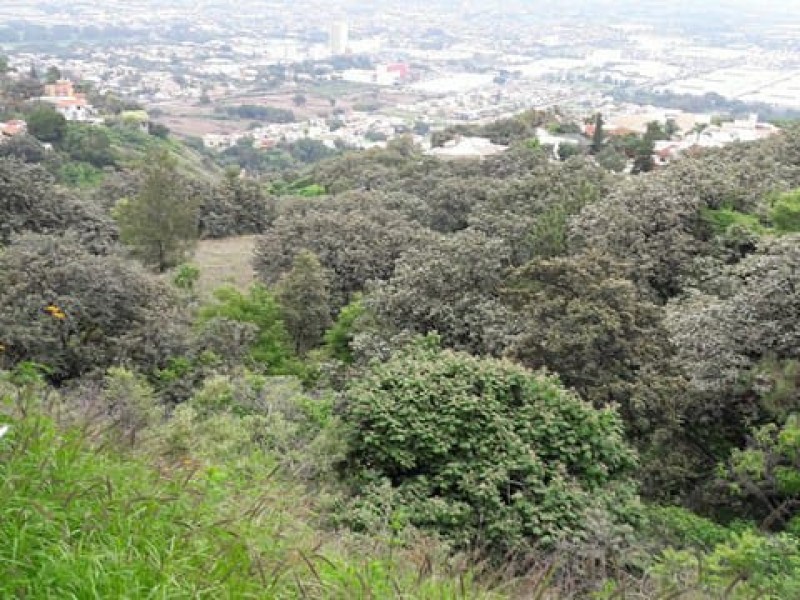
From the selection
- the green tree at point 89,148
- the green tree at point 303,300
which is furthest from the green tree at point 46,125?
the green tree at point 303,300

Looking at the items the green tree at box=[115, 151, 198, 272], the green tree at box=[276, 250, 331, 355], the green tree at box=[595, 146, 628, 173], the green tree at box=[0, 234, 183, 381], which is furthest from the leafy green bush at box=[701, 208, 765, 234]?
the green tree at box=[595, 146, 628, 173]

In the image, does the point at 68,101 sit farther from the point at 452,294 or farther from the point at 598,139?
the point at 452,294

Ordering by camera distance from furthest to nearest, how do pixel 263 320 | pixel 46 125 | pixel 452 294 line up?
pixel 46 125
pixel 263 320
pixel 452 294

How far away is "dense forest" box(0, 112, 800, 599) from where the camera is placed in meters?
2.78

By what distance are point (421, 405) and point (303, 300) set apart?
6.93 m

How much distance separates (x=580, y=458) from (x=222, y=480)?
3.75 meters

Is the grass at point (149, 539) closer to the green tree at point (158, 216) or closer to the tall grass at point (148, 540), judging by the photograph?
the tall grass at point (148, 540)

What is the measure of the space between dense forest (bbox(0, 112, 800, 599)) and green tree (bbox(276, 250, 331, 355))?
38mm

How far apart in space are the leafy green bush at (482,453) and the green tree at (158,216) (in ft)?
34.4

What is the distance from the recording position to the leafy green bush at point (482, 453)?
19.0 feet

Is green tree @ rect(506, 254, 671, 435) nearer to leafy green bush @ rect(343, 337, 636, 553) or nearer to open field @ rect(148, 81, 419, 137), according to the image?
leafy green bush @ rect(343, 337, 636, 553)

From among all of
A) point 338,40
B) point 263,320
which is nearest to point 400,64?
point 338,40

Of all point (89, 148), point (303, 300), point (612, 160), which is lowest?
point (89, 148)

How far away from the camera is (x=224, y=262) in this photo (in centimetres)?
1962
